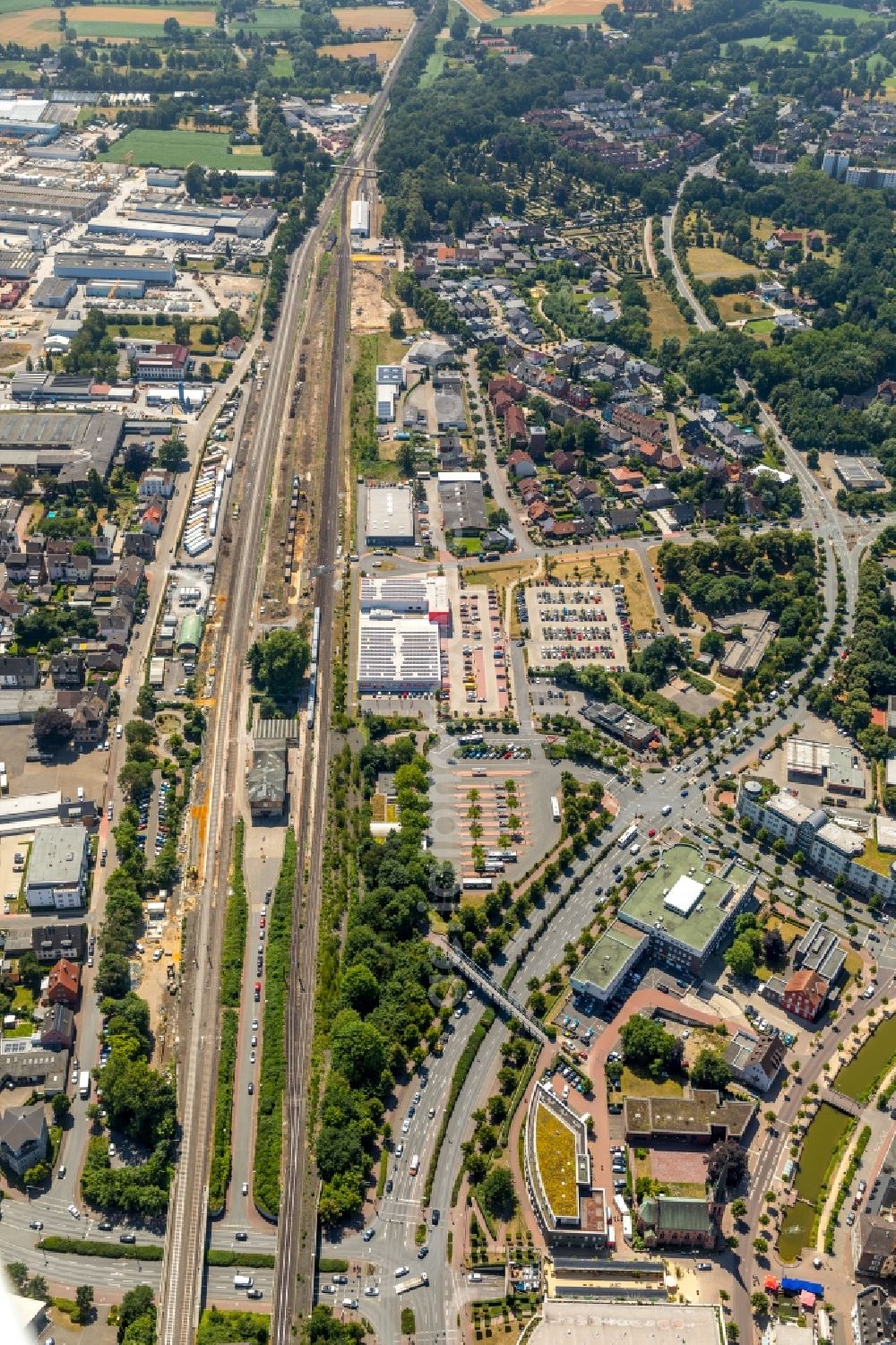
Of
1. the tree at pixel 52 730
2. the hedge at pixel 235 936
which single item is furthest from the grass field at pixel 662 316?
the hedge at pixel 235 936

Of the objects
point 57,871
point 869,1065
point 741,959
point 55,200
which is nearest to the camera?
point 869,1065

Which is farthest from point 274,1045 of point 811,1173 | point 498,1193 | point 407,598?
point 407,598

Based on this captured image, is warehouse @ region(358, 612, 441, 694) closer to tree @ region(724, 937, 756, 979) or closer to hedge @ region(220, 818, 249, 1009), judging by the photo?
hedge @ region(220, 818, 249, 1009)

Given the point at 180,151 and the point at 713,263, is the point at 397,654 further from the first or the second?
the point at 180,151

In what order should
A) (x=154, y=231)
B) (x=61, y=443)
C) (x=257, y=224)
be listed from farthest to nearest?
(x=257, y=224) → (x=154, y=231) → (x=61, y=443)

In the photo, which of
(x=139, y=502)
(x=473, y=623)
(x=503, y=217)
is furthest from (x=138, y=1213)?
(x=503, y=217)

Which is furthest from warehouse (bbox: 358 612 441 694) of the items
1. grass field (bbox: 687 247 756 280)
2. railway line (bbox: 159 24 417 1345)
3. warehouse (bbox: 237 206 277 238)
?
warehouse (bbox: 237 206 277 238)
